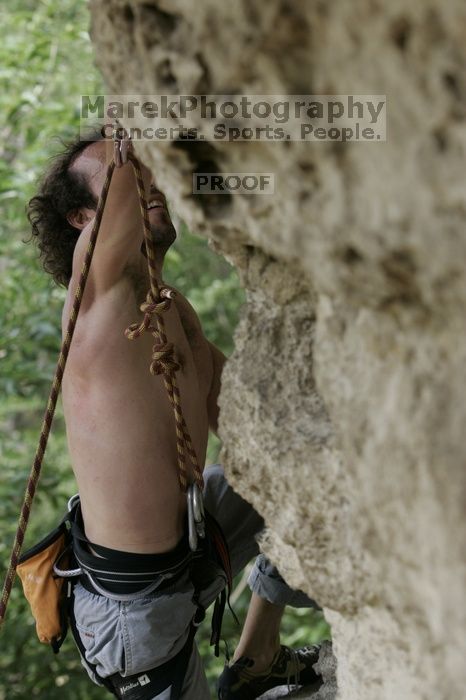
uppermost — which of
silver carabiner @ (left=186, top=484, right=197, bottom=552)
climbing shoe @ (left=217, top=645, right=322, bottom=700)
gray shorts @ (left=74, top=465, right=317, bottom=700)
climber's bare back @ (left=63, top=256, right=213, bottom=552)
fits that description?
climber's bare back @ (left=63, top=256, right=213, bottom=552)

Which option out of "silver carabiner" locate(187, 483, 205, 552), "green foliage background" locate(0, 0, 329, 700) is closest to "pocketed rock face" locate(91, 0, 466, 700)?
"silver carabiner" locate(187, 483, 205, 552)

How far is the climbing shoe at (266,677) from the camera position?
256 cm

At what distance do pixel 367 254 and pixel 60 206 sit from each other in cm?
168

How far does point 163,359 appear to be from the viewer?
2033 mm

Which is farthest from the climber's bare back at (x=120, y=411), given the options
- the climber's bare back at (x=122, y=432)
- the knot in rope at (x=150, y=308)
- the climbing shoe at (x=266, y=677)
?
the climbing shoe at (x=266, y=677)

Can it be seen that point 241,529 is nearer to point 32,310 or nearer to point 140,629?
point 140,629

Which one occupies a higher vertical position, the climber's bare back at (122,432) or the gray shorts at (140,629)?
the climber's bare back at (122,432)

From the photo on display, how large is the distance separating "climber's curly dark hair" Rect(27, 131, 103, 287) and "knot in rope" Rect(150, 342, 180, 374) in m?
0.60

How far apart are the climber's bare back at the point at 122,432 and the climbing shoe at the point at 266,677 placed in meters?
0.69

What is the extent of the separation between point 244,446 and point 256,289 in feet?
1.03

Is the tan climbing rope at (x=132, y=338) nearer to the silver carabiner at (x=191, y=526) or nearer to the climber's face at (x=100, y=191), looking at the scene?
the silver carabiner at (x=191, y=526)

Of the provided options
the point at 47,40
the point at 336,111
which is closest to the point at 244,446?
the point at 336,111

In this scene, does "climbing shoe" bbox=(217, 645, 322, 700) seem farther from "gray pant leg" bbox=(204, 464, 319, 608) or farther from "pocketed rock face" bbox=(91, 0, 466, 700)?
"pocketed rock face" bbox=(91, 0, 466, 700)

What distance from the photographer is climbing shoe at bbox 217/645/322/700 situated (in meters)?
2.56
